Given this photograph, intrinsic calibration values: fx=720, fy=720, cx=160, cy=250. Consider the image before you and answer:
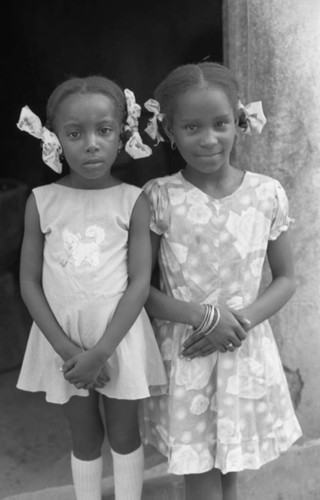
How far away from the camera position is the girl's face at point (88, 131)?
2.08 m

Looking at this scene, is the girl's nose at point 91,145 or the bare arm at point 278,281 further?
the bare arm at point 278,281

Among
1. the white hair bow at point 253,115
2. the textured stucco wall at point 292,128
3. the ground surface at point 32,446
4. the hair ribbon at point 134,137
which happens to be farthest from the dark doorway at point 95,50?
the hair ribbon at point 134,137

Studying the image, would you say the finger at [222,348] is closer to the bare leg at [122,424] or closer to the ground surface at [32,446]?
the bare leg at [122,424]

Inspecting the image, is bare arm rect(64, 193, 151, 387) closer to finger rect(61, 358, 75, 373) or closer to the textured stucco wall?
finger rect(61, 358, 75, 373)

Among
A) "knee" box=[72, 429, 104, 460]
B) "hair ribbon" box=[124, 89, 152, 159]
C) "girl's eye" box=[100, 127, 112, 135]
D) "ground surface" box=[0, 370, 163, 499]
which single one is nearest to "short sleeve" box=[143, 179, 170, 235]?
"hair ribbon" box=[124, 89, 152, 159]

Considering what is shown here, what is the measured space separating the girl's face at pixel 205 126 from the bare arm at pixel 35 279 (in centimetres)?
50

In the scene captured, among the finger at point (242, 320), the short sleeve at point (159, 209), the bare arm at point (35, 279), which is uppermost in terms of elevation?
the short sleeve at point (159, 209)

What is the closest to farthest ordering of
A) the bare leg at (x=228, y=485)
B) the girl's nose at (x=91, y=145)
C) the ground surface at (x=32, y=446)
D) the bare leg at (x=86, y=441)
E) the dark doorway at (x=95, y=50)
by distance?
the girl's nose at (x=91, y=145) < the bare leg at (x=86, y=441) < the bare leg at (x=228, y=485) < the ground surface at (x=32, y=446) < the dark doorway at (x=95, y=50)

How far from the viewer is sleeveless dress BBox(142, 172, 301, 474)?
2.20m

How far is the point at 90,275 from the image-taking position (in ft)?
7.01

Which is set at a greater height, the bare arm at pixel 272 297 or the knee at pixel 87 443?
the bare arm at pixel 272 297

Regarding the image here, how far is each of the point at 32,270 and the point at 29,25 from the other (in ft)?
8.42

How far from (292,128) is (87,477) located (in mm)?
1405

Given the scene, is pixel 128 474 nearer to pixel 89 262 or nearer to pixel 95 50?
pixel 89 262
